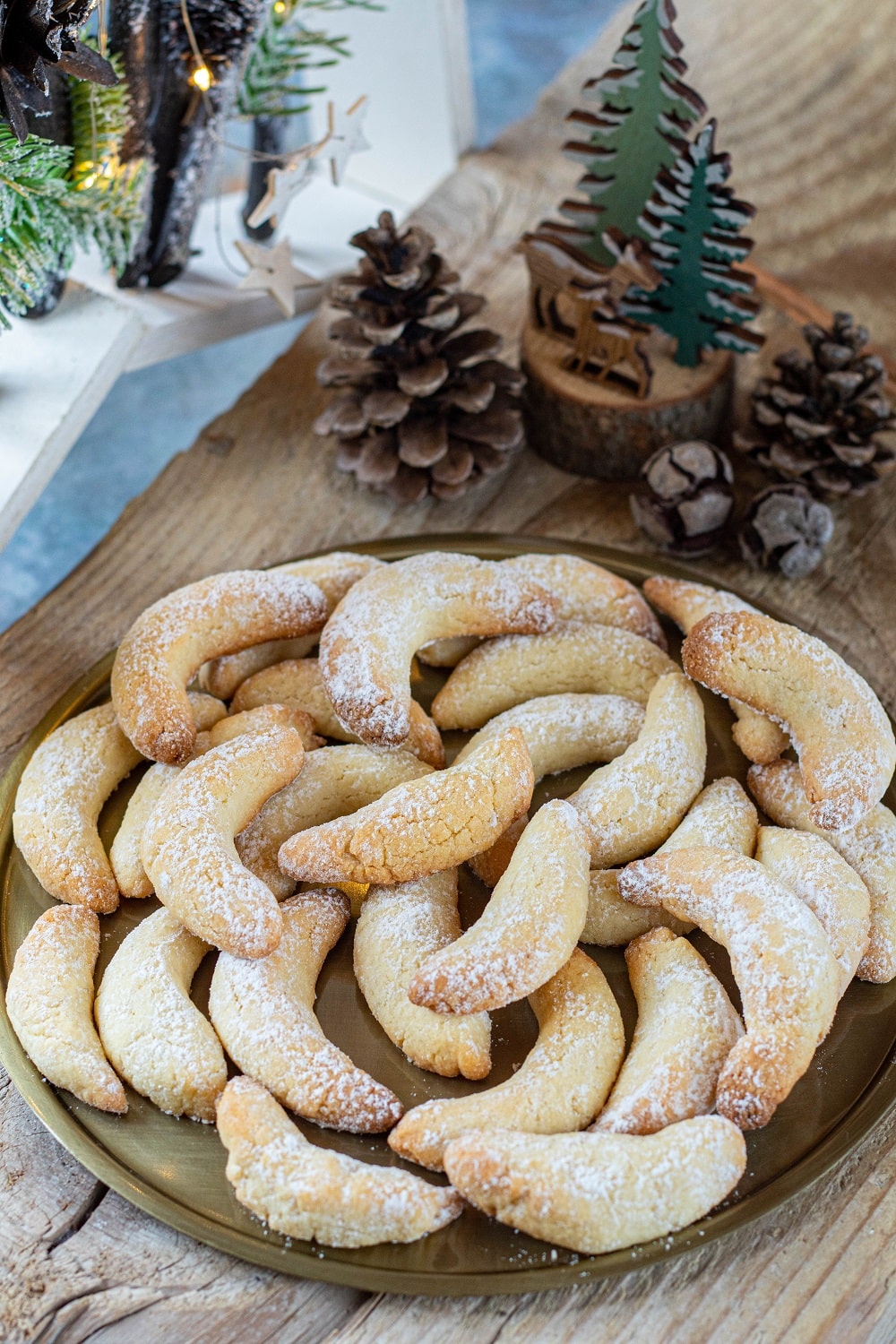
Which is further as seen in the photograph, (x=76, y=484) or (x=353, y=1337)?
(x=76, y=484)

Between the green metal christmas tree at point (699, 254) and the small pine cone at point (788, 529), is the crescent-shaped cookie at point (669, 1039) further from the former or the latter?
the green metal christmas tree at point (699, 254)

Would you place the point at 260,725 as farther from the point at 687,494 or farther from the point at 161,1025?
the point at 687,494

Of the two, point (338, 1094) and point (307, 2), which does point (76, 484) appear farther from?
point (338, 1094)

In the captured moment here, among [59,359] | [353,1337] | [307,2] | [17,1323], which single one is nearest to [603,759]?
[353,1337]

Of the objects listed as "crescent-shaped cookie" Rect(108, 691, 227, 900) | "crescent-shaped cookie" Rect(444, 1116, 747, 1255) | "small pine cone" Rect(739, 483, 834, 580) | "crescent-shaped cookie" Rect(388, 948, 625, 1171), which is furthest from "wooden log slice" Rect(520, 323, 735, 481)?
"crescent-shaped cookie" Rect(444, 1116, 747, 1255)

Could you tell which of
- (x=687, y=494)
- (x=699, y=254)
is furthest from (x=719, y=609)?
(x=699, y=254)

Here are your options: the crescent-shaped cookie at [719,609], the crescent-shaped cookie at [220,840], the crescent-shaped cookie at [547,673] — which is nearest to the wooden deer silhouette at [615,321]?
the crescent-shaped cookie at [719,609]
